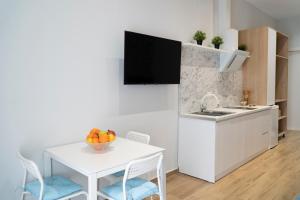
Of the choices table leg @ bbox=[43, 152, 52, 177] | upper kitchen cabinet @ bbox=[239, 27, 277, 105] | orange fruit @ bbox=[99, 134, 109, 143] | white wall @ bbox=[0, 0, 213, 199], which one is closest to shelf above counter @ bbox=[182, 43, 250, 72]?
upper kitchen cabinet @ bbox=[239, 27, 277, 105]

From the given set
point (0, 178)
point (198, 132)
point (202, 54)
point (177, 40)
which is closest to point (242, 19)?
point (202, 54)

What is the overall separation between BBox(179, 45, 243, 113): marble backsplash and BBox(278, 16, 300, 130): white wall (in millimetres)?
2614

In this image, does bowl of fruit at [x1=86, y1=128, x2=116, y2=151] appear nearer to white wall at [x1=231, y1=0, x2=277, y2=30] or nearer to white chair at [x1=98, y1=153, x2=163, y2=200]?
white chair at [x1=98, y1=153, x2=163, y2=200]

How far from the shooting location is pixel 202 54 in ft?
11.9

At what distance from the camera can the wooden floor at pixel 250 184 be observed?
8.80 feet

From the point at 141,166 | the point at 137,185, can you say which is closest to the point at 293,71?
the point at 137,185

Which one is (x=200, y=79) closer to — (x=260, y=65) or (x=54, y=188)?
(x=260, y=65)

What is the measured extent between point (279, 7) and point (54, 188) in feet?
18.0

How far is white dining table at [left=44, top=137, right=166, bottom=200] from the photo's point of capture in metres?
1.58

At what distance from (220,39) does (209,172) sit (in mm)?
1945

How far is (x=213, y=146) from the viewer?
2977 millimetres

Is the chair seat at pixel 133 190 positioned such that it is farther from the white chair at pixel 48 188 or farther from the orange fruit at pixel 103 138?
the orange fruit at pixel 103 138

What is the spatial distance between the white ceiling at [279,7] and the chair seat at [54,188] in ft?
15.3

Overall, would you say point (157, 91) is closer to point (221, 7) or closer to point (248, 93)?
point (221, 7)
